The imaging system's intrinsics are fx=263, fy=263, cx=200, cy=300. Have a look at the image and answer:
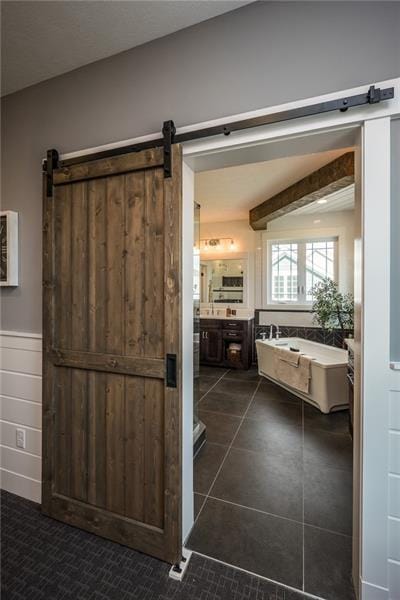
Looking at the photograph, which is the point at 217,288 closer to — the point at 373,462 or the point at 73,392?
the point at 73,392

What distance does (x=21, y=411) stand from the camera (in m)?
1.86

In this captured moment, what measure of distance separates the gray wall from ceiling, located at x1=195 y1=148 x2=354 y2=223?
1.32 m

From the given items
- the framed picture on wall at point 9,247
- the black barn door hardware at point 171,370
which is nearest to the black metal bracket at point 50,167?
the framed picture on wall at point 9,247

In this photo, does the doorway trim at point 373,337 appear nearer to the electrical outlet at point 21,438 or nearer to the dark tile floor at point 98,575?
the dark tile floor at point 98,575

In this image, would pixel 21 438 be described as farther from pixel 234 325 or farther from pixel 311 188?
pixel 311 188

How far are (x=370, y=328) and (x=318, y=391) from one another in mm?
2417

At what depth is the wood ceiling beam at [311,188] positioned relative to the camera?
8.87ft

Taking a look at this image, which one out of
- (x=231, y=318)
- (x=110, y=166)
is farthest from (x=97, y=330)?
(x=231, y=318)

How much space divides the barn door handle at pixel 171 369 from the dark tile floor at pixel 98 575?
0.95 meters

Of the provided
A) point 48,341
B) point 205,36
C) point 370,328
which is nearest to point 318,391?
point 370,328

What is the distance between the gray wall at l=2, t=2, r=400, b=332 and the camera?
115 centimetres

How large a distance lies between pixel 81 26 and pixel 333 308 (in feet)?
13.1

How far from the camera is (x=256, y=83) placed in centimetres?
128

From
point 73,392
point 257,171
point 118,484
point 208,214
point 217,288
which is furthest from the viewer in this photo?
point 217,288
